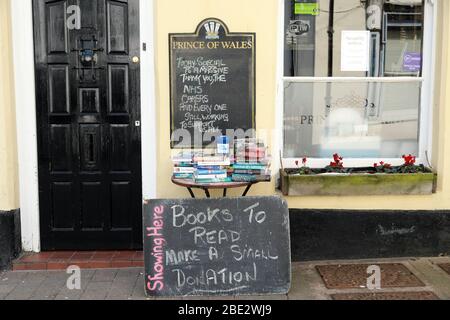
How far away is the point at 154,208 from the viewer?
4.42m

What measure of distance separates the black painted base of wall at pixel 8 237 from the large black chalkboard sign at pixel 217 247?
5.08 ft

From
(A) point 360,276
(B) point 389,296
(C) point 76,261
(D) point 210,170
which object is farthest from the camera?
(C) point 76,261

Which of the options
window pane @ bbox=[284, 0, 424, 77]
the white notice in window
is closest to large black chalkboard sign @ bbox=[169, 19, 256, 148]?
window pane @ bbox=[284, 0, 424, 77]

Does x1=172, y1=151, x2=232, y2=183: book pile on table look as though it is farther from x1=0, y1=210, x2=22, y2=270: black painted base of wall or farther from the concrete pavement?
x1=0, y1=210, x2=22, y2=270: black painted base of wall

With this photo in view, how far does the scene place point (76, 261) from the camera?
5078 mm

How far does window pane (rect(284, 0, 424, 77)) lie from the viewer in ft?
17.1

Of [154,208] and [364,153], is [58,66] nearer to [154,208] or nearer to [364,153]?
[154,208]

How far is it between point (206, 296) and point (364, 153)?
2.21 meters

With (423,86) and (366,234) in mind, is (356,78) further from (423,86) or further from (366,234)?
(366,234)

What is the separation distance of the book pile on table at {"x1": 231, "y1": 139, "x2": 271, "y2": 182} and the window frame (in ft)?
2.22

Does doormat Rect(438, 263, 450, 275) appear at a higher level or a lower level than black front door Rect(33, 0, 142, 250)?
lower

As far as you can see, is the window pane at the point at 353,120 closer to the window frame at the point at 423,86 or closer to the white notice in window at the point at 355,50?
the window frame at the point at 423,86

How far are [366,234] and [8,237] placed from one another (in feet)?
11.5

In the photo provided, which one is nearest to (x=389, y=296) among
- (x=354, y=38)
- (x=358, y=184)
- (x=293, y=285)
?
(x=293, y=285)
